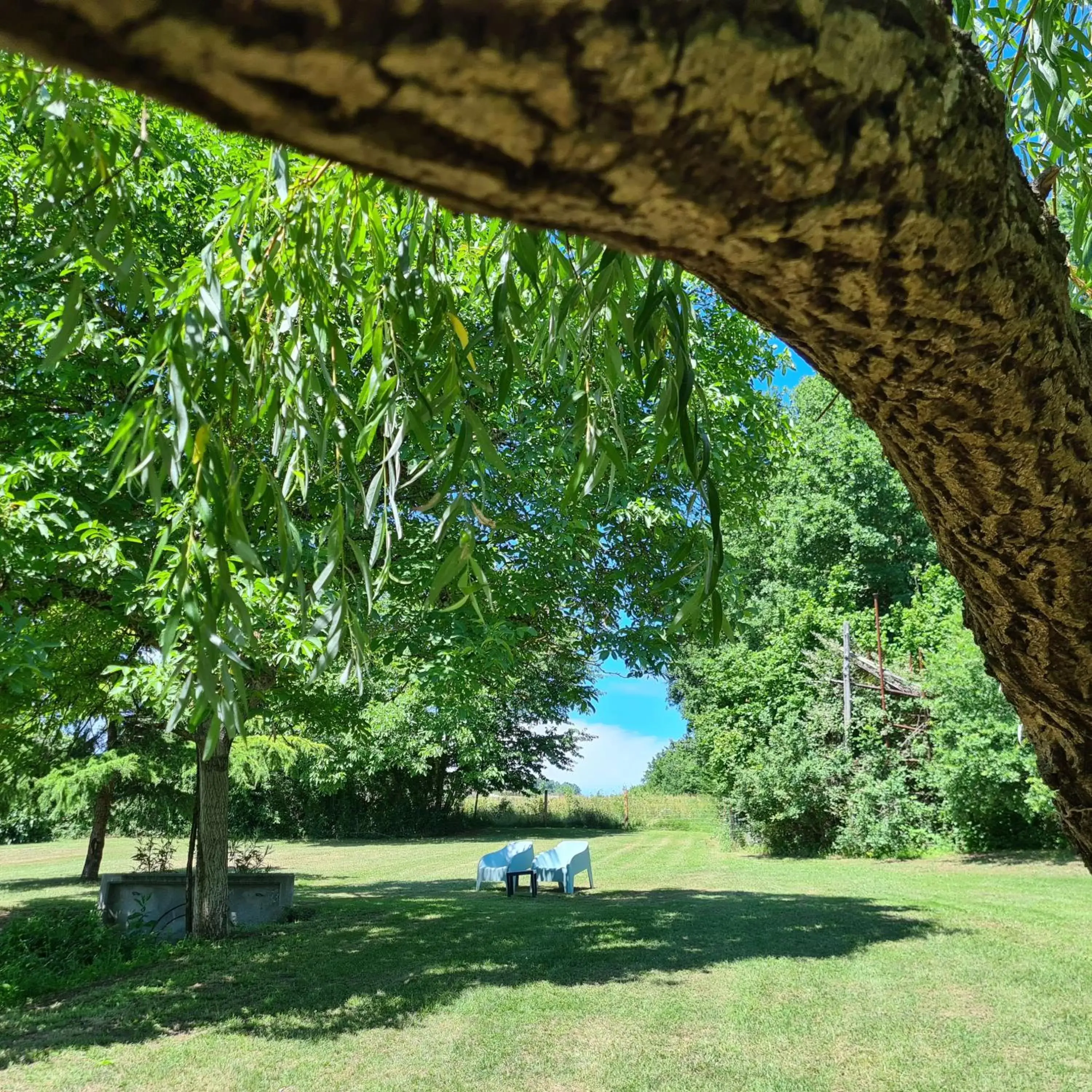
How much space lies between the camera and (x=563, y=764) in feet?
115

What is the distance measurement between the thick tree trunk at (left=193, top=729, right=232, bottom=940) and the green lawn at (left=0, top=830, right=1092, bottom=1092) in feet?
1.54

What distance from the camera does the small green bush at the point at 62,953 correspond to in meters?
8.10

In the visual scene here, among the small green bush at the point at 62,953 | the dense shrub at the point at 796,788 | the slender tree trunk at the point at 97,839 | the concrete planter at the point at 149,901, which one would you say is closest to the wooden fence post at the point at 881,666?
the dense shrub at the point at 796,788

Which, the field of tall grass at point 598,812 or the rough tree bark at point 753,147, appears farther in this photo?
the field of tall grass at point 598,812

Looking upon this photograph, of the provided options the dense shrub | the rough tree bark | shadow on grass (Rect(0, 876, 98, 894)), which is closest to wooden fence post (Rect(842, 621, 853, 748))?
the dense shrub

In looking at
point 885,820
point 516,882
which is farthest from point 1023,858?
point 516,882

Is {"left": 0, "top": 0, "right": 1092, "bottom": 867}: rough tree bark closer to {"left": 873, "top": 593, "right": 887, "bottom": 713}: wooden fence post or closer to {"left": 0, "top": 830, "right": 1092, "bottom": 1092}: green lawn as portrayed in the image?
{"left": 0, "top": 830, "right": 1092, "bottom": 1092}: green lawn

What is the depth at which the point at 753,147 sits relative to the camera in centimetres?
83

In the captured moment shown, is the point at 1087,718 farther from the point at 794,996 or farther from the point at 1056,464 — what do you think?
the point at 794,996

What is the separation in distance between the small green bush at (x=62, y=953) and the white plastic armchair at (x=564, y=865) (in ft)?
21.6

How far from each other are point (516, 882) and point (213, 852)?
6265mm

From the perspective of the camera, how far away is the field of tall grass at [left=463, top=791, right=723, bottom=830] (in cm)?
3219

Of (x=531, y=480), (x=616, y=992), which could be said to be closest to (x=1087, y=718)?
(x=531, y=480)

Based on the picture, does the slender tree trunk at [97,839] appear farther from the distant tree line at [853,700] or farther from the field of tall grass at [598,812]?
the field of tall grass at [598,812]
